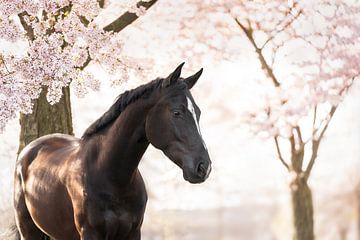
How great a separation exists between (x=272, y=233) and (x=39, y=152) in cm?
702

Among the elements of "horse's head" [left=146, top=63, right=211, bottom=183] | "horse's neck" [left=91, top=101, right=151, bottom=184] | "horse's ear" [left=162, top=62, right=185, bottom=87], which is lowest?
"horse's neck" [left=91, top=101, right=151, bottom=184]

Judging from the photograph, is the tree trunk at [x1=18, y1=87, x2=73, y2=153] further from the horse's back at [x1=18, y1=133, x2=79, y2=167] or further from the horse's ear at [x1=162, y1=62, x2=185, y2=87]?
the horse's ear at [x1=162, y1=62, x2=185, y2=87]

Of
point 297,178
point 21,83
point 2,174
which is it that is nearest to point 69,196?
point 21,83

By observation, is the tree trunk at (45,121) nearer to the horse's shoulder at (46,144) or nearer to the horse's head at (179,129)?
the horse's shoulder at (46,144)

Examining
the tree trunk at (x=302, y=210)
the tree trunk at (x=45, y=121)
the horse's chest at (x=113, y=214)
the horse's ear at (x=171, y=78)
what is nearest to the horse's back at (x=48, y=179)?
the horse's chest at (x=113, y=214)

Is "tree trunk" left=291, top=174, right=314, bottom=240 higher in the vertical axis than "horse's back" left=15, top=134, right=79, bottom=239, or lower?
lower

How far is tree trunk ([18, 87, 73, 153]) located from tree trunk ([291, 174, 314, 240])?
4496 mm

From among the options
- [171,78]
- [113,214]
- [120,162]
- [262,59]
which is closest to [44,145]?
[120,162]

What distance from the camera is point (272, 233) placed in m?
12.2

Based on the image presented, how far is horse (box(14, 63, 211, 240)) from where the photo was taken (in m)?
4.28

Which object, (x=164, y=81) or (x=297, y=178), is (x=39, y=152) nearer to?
(x=164, y=81)

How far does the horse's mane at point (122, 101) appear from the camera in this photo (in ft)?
15.0

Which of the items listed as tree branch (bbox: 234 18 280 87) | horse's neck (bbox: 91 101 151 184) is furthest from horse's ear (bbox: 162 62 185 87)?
tree branch (bbox: 234 18 280 87)

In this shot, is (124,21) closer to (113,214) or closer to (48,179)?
(48,179)
